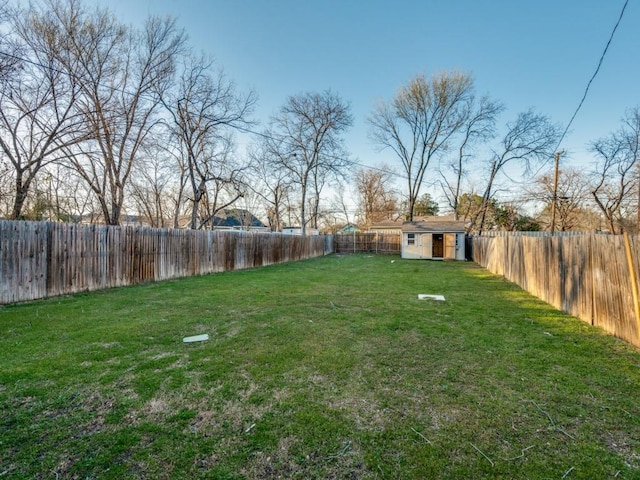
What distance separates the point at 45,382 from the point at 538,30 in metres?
12.1

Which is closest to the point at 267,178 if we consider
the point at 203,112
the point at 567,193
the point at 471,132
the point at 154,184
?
the point at 154,184

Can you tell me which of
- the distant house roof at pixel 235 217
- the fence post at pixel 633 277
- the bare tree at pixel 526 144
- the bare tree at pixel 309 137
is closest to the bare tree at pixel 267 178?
the bare tree at pixel 309 137

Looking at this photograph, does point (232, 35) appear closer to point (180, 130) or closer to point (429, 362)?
point (180, 130)

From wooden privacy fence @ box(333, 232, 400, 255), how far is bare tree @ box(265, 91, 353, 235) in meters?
3.98

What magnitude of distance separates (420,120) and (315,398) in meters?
25.9

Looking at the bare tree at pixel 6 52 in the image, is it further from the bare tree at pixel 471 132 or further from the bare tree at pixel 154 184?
the bare tree at pixel 471 132

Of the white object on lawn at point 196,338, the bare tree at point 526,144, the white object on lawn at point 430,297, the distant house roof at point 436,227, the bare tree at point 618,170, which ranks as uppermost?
the bare tree at point 526,144

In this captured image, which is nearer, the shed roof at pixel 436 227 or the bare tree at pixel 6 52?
the bare tree at pixel 6 52

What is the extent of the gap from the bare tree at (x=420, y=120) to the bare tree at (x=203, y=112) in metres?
14.0

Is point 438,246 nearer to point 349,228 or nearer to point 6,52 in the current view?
point 349,228

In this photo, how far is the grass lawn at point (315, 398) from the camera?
5.52 feet

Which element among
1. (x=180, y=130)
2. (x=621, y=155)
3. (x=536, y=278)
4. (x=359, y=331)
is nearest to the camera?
(x=359, y=331)

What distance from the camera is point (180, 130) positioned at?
578 inches

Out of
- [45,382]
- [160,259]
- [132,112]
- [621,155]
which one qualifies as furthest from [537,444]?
[621,155]
